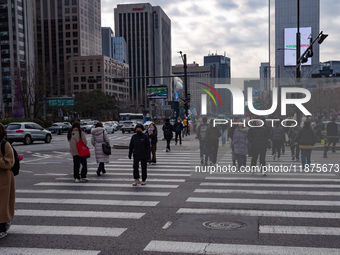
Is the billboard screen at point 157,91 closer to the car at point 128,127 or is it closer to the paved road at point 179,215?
the car at point 128,127

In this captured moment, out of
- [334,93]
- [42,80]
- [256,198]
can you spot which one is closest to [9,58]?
[42,80]

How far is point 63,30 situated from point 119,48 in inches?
1535

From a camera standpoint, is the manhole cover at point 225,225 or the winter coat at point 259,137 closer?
the manhole cover at point 225,225

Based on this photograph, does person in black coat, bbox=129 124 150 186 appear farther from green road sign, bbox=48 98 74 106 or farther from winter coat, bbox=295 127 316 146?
green road sign, bbox=48 98 74 106

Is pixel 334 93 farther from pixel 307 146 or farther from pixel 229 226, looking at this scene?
pixel 229 226

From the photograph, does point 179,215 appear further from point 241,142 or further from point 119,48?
point 119,48

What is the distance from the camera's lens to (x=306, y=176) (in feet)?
41.6

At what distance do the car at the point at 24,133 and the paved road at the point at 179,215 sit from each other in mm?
18544

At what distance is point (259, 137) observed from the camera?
42.2 ft

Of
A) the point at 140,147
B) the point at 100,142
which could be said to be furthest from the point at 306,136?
the point at 100,142

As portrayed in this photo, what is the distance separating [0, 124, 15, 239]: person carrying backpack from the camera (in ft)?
20.3

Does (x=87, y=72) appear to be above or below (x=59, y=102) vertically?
above

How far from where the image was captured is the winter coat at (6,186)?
619cm

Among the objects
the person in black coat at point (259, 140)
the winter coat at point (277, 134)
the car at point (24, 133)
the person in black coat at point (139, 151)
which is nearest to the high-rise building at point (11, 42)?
the car at point (24, 133)
